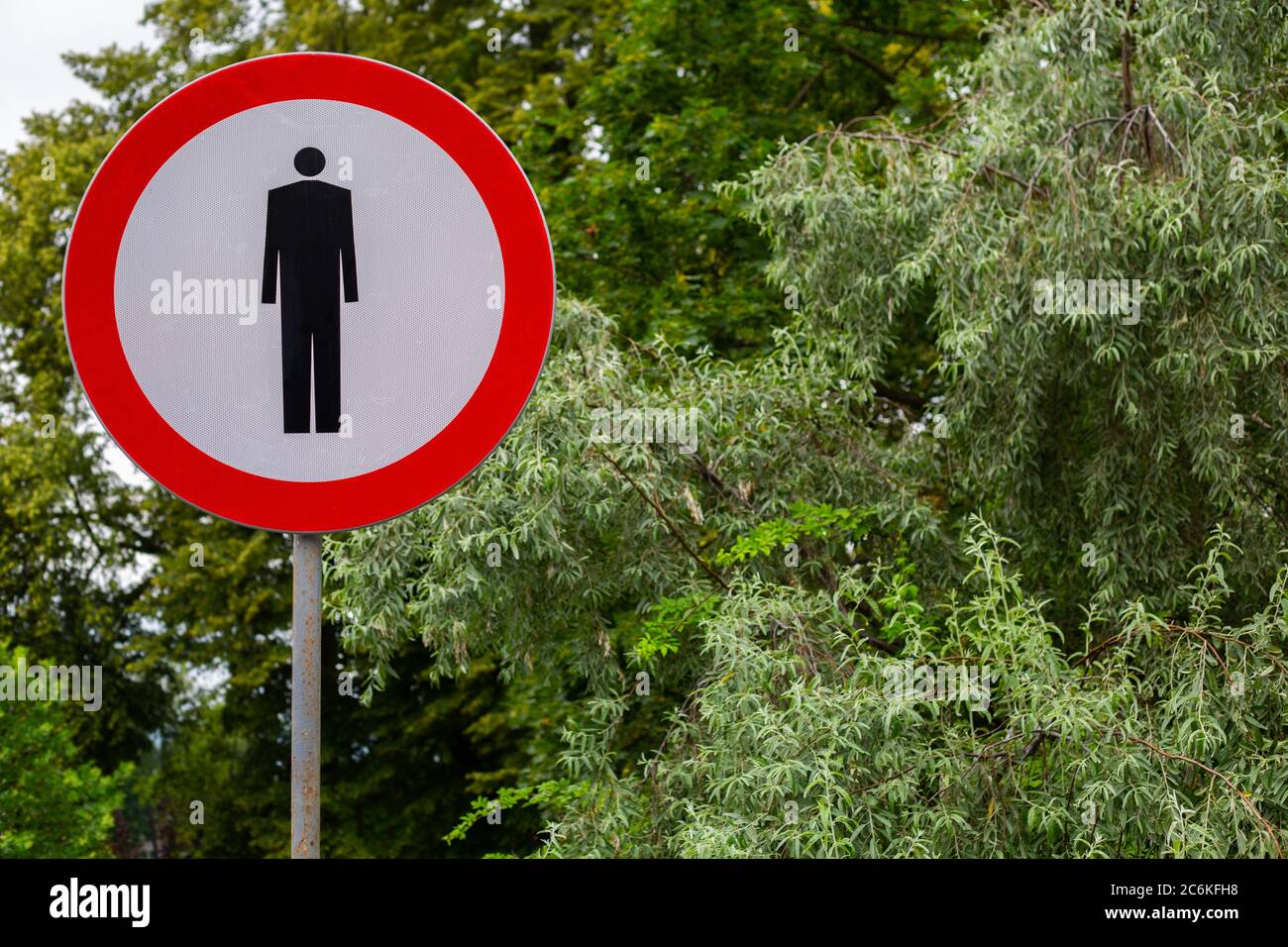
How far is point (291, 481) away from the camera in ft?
5.33

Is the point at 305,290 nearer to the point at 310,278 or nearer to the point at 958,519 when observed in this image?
the point at 310,278

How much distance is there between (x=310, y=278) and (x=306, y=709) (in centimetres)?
56

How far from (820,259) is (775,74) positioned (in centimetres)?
815

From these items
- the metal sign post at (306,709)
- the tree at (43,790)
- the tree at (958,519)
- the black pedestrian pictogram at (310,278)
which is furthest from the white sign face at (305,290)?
the tree at (43,790)

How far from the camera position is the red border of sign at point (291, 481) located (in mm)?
1619

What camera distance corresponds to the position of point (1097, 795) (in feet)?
13.8

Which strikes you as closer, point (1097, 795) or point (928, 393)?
point (1097, 795)

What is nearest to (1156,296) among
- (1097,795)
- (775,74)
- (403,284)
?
(1097,795)

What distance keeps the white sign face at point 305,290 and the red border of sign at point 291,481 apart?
2cm

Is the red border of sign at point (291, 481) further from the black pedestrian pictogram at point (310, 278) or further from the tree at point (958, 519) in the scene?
the tree at point (958, 519)

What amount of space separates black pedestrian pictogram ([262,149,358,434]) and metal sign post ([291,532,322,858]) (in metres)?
0.22

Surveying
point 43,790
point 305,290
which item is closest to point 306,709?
point 305,290
